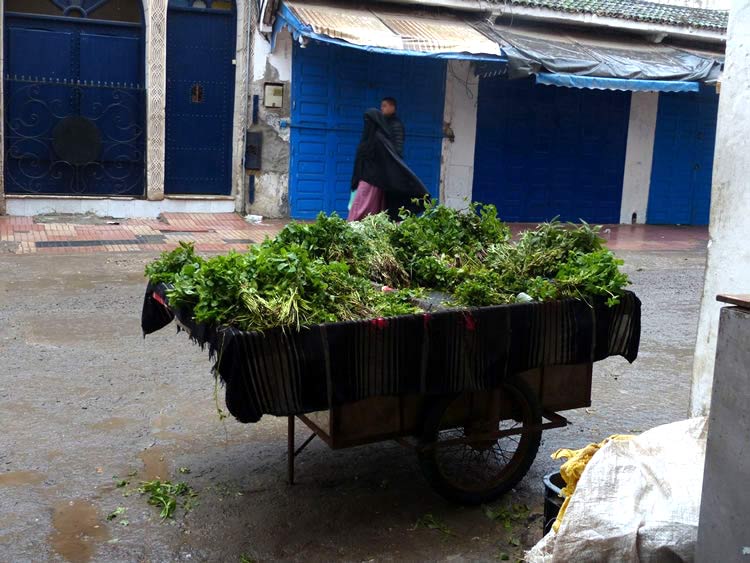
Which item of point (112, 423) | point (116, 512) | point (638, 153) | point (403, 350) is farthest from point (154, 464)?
point (638, 153)

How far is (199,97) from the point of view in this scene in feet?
45.4

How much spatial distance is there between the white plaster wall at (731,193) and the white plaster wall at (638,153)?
1295 centimetres

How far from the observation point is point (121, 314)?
7.63 metres

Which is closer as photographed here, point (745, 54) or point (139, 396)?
point (745, 54)

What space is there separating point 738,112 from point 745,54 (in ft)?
0.90

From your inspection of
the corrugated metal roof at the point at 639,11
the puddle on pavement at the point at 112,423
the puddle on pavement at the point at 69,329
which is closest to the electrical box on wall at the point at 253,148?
the corrugated metal roof at the point at 639,11

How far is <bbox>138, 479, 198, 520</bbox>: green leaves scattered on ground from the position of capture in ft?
13.1

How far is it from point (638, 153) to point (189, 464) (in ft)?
46.6

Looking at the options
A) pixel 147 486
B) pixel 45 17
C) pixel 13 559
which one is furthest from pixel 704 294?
pixel 45 17

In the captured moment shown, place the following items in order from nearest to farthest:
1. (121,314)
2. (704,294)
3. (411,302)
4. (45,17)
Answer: (411,302) < (704,294) < (121,314) < (45,17)

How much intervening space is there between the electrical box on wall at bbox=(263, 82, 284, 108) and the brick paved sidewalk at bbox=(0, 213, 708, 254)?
185 centimetres

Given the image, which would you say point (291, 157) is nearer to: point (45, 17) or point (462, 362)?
point (45, 17)

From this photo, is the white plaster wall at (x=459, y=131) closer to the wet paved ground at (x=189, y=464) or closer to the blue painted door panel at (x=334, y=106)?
the blue painted door panel at (x=334, y=106)

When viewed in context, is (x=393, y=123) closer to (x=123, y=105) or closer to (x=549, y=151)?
(x=123, y=105)
